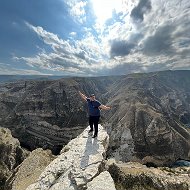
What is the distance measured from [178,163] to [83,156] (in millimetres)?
194315

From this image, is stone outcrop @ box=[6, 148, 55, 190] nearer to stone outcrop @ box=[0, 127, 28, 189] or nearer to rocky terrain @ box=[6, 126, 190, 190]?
rocky terrain @ box=[6, 126, 190, 190]

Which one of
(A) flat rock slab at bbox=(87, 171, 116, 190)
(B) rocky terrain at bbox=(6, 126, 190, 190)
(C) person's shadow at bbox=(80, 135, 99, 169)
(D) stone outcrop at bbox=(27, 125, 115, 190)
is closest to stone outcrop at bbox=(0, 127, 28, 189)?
(B) rocky terrain at bbox=(6, 126, 190, 190)

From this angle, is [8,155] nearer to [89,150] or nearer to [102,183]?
[89,150]

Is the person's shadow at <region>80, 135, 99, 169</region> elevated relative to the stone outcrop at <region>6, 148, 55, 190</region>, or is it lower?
elevated

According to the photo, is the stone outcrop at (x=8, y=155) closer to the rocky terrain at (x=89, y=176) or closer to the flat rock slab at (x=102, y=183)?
the rocky terrain at (x=89, y=176)

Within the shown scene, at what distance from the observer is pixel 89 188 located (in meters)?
17.3

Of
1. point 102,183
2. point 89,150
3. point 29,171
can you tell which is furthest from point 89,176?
point 29,171

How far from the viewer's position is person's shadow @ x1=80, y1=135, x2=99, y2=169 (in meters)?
20.9

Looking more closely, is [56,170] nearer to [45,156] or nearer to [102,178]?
[102,178]

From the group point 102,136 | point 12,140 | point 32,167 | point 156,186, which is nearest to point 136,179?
point 156,186

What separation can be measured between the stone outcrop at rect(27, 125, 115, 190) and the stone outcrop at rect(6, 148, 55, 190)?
1092 centimetres

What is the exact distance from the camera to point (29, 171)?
37.2 metres

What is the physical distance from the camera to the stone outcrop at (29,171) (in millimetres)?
33562

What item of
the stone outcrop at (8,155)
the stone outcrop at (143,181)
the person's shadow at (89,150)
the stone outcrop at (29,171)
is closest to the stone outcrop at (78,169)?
the person's shadow at (89,150)
